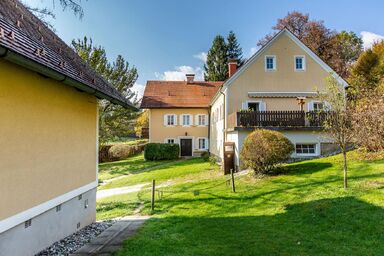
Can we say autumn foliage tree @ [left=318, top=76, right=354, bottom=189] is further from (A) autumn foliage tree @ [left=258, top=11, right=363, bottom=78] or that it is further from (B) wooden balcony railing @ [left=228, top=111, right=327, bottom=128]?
(A) autumn foliage tree @ [left=258, top=11, right=363, bottom=78]

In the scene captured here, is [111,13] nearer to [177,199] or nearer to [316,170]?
[177,199]

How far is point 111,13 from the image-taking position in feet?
24.5

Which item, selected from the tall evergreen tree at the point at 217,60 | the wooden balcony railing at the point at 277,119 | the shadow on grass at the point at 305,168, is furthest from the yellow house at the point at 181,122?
the tall evergreen tree at the point at 217,60

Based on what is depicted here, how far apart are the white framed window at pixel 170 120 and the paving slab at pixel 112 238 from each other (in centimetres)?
2283

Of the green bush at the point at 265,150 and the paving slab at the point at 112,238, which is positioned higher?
the green bush at the point at 265,150

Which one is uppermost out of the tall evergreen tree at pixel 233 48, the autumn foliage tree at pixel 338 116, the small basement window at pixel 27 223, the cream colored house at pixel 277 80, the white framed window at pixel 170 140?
the tall evergreen tree at pixel 233 48

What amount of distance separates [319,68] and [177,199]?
15226mm

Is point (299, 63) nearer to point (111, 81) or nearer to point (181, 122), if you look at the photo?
point (181, 122)

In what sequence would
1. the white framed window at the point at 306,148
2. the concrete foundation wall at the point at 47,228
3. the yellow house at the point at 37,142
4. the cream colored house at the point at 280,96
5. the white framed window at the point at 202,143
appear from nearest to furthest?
the yellow house at the point at 37,142 → the concrete foundation wall at the point at 47,228 → the cream colored house at the point at 280,96 → the white framed window at the point at 306,148 → the white framed window at the point at 202,143

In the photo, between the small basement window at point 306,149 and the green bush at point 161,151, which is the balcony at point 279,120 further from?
the green bush at point 161,151

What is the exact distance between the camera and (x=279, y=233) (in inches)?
268

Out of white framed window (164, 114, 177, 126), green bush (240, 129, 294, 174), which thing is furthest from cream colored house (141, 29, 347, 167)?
white framed window (164, 114, 177, 126)

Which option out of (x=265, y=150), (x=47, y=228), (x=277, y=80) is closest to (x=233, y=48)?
(x=277, y=80)

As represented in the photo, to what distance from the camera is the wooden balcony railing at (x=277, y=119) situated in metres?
17.6
